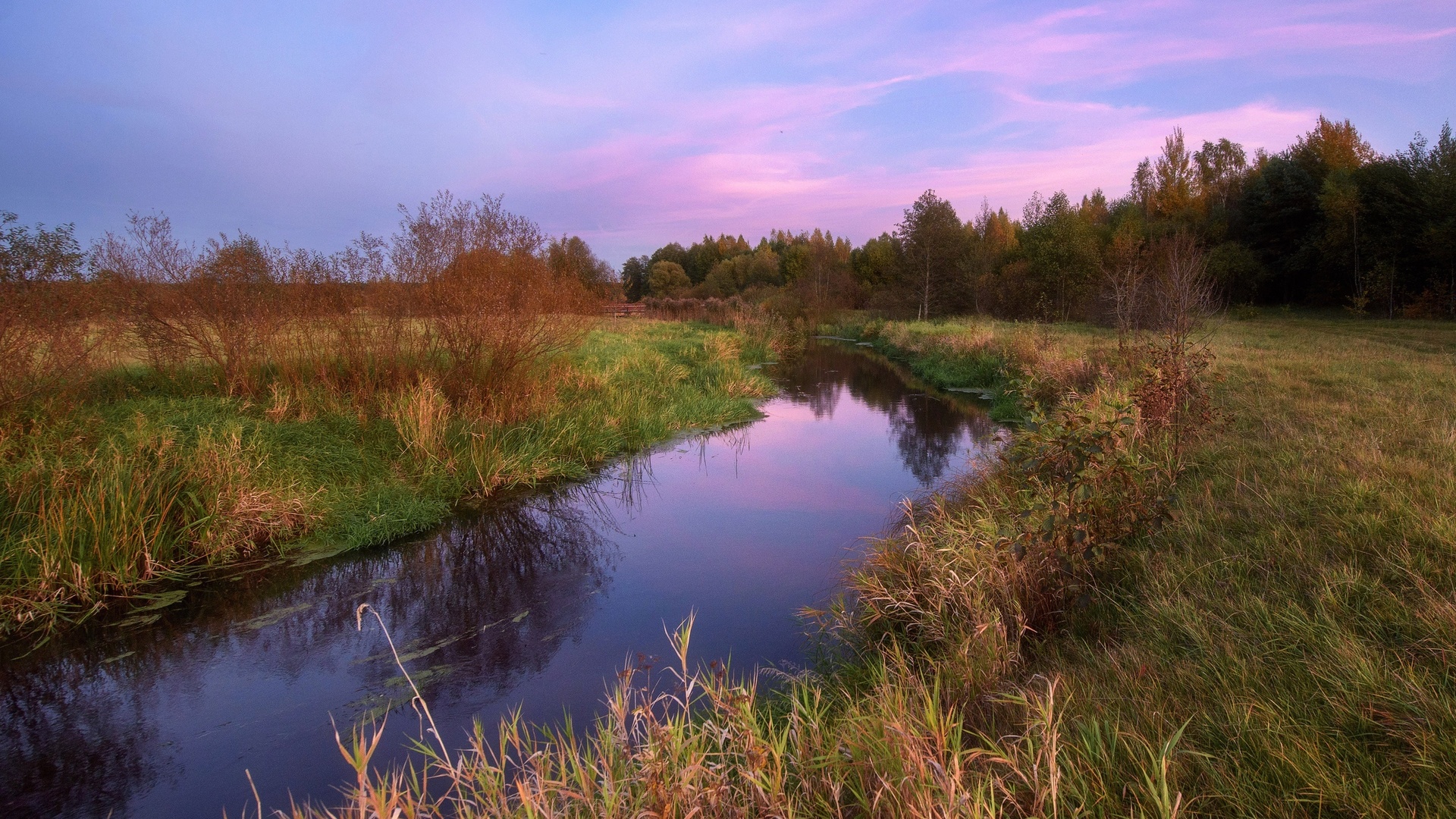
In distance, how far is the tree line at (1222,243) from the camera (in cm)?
2466

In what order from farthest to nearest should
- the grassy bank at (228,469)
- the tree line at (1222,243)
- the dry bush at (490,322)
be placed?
the tree line at (1222,243), the dry bush at (490,322), the grassy bank at (228,469)

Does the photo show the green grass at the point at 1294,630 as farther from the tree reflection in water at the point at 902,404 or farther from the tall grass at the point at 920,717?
the tree reflection in water at the point at 902,404

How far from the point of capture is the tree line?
80.9 ft

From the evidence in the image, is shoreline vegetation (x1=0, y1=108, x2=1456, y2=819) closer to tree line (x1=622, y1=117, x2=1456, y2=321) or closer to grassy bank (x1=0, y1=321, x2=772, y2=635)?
grassy bank (x1=0, y1=321, x2=772, y2=635)

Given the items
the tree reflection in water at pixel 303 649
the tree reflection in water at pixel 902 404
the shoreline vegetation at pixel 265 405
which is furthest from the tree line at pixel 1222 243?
the tree reflection in water at pixel 303 649

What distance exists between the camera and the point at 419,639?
4.76 m

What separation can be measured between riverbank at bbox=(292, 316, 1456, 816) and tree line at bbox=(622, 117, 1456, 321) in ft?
32.0

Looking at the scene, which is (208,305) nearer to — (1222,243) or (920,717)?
(920,717)

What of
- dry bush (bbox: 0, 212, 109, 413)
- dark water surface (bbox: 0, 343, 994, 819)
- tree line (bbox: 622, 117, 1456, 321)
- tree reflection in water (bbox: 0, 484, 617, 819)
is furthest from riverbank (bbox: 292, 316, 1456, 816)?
tree line (bbox: 622, 117, 1456, 321)

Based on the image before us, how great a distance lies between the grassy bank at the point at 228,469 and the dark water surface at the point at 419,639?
429 mm

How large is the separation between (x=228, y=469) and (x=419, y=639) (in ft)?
8.94

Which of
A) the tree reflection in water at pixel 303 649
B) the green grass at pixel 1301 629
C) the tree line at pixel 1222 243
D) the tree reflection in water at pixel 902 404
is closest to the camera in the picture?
the green grass at pixel 1301 629

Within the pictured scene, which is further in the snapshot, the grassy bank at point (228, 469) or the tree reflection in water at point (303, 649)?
the grassy bank at point (228, 469)

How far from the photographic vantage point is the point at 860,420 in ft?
43.0
